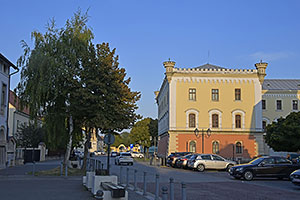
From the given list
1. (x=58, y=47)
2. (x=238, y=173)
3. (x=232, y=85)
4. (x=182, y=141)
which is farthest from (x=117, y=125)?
(x=232, y=85)

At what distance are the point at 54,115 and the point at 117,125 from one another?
430 centimetres

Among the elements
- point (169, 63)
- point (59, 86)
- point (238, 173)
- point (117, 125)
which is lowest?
point (238, 173)

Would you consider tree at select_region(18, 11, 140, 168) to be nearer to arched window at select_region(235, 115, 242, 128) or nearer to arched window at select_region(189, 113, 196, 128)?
arched window at select_region(189, 113, 196, 128)

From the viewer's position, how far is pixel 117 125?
26.0 metres

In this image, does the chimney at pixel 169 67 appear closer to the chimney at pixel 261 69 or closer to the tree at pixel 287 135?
the chimney at pixel 261 69

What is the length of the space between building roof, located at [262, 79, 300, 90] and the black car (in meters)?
39.4

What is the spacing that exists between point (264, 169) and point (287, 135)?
16.1 meters

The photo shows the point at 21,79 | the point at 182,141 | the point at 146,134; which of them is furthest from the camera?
the point at 146,134

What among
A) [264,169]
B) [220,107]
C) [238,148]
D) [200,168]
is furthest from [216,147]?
[264,169]

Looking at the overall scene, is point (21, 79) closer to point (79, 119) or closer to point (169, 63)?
point (79, 119)

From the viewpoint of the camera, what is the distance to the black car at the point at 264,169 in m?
22.0

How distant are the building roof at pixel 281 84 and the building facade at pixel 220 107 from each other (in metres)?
11.3

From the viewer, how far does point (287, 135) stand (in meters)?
36.7

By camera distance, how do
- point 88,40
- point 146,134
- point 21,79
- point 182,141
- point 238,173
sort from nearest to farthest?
point 238,173 → point 21,79 → point 88,40 → point 182,141 → point 146,134
